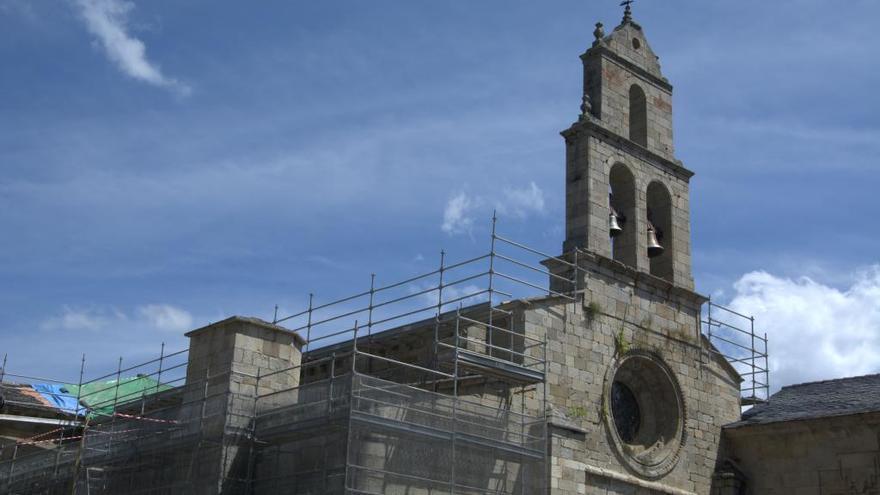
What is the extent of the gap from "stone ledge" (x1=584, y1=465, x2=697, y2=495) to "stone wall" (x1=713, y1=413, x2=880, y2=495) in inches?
62.4

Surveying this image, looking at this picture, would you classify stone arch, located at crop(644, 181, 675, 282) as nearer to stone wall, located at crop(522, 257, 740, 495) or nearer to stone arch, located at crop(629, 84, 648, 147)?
stone wall, located at crop(522, 257, 740, 495)

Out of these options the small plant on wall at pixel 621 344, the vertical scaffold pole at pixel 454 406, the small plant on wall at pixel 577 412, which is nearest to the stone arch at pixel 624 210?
the small plant on wall at pixel 621 344

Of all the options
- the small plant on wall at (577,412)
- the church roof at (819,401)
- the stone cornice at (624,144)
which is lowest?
the small plant on wall at (577,412)

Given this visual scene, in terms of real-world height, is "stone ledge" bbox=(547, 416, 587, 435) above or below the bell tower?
below

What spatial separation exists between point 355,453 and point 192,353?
483cm

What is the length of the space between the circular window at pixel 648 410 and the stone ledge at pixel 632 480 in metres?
0.21

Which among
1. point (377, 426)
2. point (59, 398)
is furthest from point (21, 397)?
point (377, 426)

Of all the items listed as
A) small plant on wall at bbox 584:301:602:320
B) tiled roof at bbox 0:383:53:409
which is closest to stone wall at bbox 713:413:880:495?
small plant on wall at bbox 584:301:602:320

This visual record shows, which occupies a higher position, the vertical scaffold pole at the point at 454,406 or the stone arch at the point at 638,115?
the stone arch at the point at 638,115

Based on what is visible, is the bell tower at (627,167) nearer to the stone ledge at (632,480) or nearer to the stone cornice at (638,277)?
the stone cornice at (638,277)

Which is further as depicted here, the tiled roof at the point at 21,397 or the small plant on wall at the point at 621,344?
the tiled roof at the point at 21,397

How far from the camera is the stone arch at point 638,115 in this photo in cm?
2386

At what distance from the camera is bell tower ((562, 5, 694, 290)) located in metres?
21.8

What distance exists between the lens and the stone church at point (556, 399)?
691 inches
